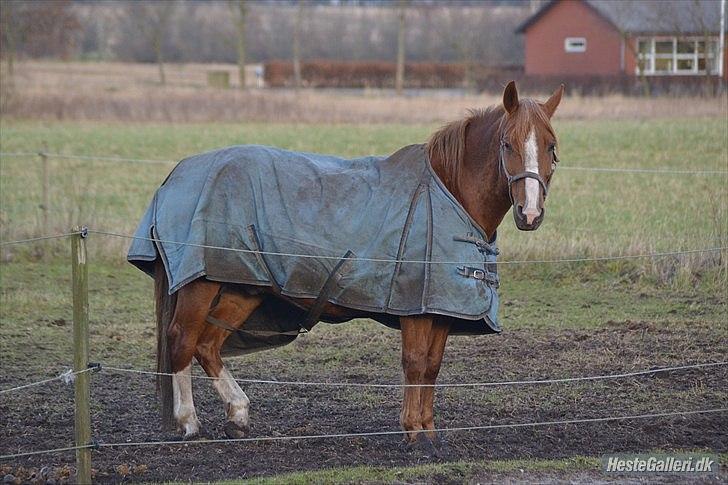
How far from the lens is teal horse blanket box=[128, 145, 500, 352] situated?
5.00 m

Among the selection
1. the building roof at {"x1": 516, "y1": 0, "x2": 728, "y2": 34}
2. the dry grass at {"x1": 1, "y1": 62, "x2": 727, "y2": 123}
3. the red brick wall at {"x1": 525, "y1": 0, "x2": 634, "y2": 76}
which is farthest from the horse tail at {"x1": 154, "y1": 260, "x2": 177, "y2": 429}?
the red brick wall at {"x1": 525, "y1": 0, "x2": 634, "y2": 76}

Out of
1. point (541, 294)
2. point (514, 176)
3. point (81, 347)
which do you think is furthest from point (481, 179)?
point (541, 294)

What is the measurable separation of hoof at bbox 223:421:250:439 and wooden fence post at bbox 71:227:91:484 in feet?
3.51

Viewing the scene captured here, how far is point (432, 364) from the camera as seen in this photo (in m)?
5.22

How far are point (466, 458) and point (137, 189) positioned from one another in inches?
447

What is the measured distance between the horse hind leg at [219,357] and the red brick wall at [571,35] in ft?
121

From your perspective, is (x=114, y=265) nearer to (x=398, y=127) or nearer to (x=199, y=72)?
(x=398, y=127)

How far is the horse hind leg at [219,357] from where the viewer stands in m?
5.34

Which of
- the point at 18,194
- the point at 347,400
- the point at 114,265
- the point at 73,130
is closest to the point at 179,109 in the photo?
the point at 73,130

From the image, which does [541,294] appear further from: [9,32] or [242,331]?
[9,32]

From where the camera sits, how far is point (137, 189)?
15367 mm

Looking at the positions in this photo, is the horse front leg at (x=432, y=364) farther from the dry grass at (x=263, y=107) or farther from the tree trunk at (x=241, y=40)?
the tree trunk at (x=241, y=40)

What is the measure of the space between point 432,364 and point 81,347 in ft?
6.17

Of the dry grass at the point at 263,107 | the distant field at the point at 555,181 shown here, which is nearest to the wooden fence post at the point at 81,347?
the distant field at the point at 555,181
